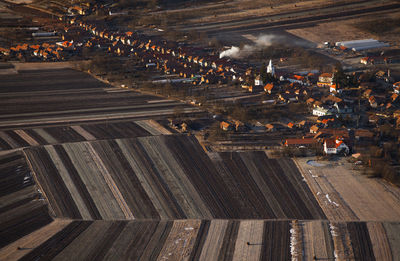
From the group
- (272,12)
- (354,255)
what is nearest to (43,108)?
(354,255)

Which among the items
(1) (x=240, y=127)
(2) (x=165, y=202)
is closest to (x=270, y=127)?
(1) (x=240, y=127)

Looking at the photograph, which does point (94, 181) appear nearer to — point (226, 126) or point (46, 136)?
point (46, 136)

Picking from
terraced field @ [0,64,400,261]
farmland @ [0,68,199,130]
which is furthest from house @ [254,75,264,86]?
terraced field @ [0,64,400,261]

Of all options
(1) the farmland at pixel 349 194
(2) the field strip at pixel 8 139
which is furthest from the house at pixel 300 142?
(2) the field strip at pixel 8 139

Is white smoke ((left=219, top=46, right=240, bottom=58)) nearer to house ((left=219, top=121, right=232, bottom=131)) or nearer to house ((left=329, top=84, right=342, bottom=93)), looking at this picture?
house ((left=329, top=84, right=342, bottom=93))

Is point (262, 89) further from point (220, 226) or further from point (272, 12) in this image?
point (272, 12)

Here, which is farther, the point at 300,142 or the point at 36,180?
the point at 300,142

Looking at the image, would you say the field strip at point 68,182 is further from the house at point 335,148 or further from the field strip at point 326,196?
the house at point 335,148
